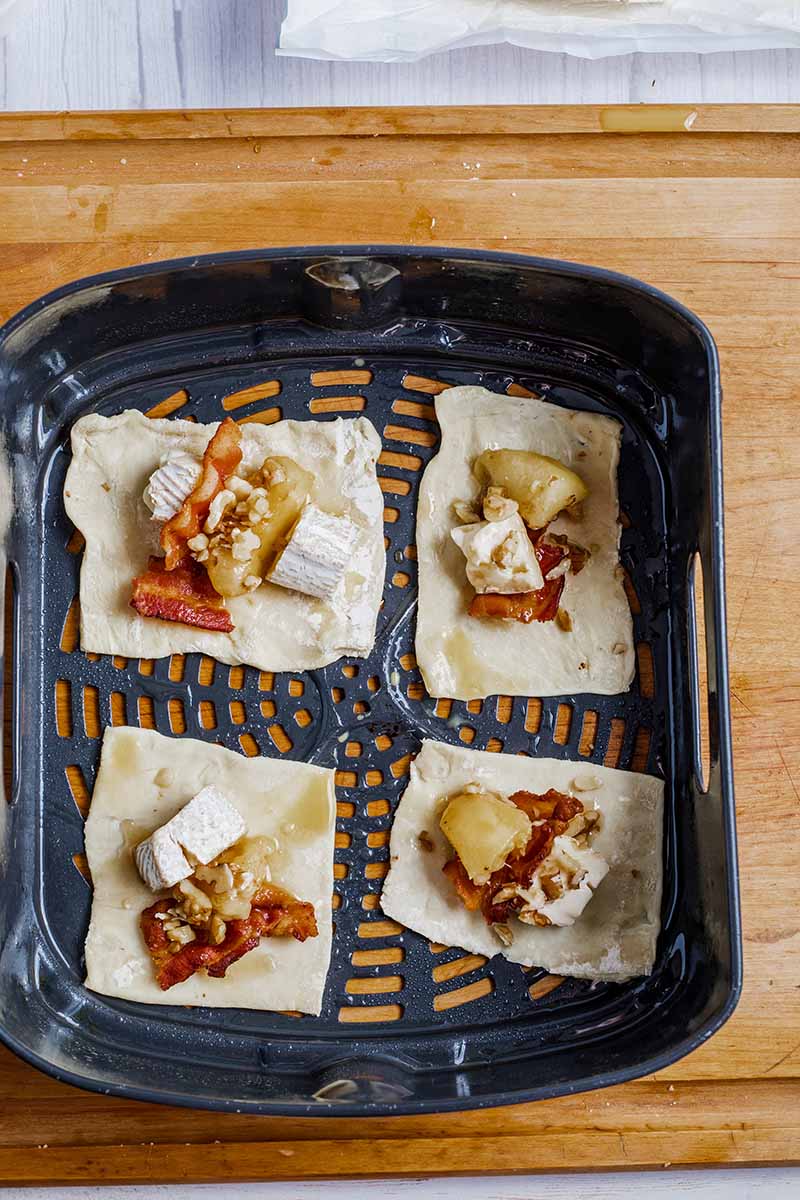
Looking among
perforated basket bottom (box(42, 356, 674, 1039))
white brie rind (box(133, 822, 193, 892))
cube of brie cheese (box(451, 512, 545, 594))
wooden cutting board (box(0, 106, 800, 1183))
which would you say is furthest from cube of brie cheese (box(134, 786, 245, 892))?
cube of brie cheese (box(451, 512, 545, 594))

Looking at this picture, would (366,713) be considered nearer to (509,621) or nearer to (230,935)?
(509,621)

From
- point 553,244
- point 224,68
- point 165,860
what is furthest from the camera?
point 224,68

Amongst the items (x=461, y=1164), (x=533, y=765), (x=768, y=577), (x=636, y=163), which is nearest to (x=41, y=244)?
(x=636, y=163)

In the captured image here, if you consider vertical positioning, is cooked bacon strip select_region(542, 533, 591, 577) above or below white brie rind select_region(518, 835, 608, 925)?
above

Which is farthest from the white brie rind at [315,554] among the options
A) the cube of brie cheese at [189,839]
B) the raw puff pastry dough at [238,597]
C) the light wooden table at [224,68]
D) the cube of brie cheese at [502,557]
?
the light wooden table at [224,68]

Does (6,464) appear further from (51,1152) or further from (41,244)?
(51,1152)

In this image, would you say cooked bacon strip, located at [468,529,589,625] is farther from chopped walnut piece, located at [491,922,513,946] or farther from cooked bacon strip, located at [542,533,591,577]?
chopped walnut piece, located at [491,922,513,946]

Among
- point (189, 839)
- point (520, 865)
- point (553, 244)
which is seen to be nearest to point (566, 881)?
point (520, 865)
